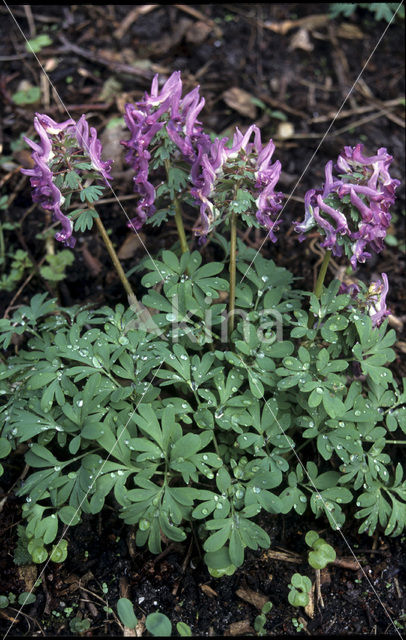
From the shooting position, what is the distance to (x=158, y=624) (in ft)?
8.79

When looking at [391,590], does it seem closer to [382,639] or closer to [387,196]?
[382,639]

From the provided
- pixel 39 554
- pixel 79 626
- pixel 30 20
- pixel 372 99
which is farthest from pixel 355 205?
pixel 30 20

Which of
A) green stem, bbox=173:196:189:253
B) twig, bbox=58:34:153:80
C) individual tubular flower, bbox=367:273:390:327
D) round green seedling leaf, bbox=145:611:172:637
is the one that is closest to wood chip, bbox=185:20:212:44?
twig, bbox=58:34:153:80

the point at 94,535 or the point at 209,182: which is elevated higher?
the point at 209,182

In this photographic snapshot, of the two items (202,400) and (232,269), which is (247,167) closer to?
(232,269)

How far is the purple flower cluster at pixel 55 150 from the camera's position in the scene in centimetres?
278

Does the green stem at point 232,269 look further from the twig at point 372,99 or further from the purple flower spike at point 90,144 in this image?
the twig at point 372,99

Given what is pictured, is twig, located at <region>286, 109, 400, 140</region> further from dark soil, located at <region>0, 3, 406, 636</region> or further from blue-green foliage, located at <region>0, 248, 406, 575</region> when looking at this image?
blue-green foliage, located at <region>0, 248, 406, 575</region>

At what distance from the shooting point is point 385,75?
211 inches

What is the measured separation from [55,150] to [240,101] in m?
2.71

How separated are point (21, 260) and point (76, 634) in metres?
2.56

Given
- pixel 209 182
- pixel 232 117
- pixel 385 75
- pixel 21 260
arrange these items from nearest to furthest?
pixel 209 182
pixel 21 260
pixel 232 117
pixel 385 75

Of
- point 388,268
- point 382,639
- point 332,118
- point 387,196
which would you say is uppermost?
point 387,196

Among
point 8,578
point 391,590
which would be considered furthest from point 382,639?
point 8,578
